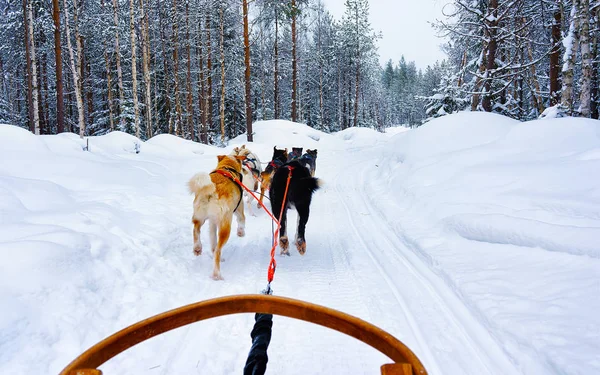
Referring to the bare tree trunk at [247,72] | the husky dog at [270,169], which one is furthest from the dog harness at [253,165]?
the bare tree trunk at [247,72]

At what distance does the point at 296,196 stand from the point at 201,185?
57.5 inches

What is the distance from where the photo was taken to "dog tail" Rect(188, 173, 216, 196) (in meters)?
3.71

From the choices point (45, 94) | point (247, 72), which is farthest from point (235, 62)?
point (45, 94)

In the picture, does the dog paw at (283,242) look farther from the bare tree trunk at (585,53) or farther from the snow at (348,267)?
the bare tree trunk at (585,53)

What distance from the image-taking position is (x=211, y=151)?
14.8m

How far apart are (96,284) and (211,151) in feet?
40.1

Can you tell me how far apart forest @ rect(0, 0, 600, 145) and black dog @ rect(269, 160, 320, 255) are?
751 cm

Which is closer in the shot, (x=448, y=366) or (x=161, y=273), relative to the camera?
(x=448, y=366)

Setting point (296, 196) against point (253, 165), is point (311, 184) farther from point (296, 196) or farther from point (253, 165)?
point (253, 165)

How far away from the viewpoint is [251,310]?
60.8 inches

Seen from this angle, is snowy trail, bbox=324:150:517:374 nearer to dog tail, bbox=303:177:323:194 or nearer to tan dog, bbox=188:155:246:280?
dog tail, bbox=303:177:323:194

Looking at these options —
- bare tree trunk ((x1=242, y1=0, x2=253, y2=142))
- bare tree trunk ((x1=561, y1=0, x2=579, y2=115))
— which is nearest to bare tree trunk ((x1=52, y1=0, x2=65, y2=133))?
bare tree trunk ((x1=242, y1=0, x2=253, y2=142))

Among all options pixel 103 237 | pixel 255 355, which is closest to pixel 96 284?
pixel 103 237

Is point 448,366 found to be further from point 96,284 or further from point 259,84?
point 259,84
